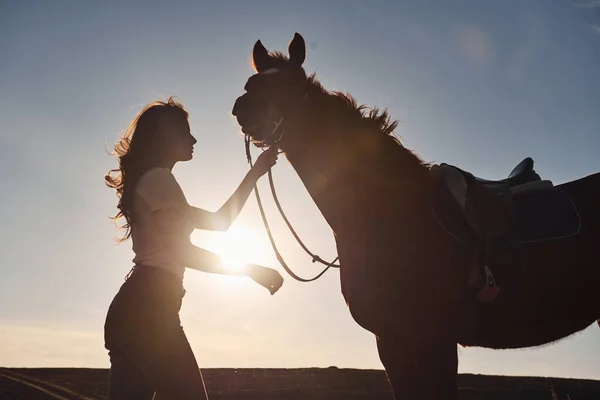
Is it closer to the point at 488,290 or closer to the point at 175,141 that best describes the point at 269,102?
the point at 175,141

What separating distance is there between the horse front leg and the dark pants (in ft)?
4.34

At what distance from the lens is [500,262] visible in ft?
12.1

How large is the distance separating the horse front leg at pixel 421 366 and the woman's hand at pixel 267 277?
893mm

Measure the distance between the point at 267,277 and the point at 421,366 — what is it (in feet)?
3.76

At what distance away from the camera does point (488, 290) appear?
A: 3.45 meters

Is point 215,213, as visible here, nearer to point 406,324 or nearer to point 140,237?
point 140,237

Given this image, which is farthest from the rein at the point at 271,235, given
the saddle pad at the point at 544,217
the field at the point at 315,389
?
the field at the point at 315,389

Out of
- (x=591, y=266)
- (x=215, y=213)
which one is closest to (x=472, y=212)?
(x=591, y=266)

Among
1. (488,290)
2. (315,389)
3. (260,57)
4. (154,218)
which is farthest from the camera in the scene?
(315,389)

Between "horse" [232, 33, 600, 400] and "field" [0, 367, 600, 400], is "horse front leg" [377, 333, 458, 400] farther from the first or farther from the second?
"field" [0, 367, 600, 400]

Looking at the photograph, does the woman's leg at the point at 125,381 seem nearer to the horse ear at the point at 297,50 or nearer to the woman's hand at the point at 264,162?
the woman's hand at the point at 264,162

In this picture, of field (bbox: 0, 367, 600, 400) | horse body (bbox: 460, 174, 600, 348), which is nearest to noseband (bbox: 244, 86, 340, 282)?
horse body (bbox: 460, 174, 600, 348)

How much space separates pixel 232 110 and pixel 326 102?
2.43ft

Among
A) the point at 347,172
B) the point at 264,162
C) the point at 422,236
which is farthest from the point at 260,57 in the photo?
the point at 422,236
